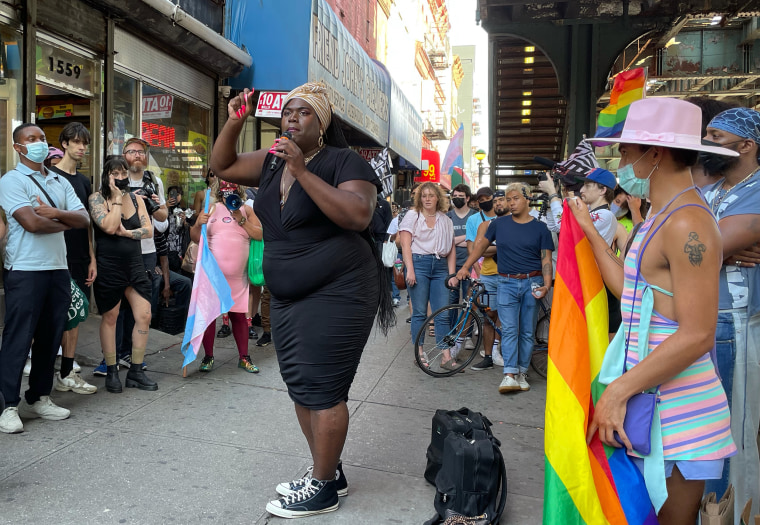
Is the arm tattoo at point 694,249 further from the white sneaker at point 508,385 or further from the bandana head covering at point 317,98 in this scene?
the white sneaker at point 508,385

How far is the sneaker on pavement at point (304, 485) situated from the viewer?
11.1 ft

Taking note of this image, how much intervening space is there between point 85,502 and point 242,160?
1.90m

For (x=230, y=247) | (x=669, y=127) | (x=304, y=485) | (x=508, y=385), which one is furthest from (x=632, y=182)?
(x=230, y=247)

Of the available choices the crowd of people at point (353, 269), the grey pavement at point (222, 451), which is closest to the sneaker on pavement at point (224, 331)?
the crowd of people at point (353, 269)

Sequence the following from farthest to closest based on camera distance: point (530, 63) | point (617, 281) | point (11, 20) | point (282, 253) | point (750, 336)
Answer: point (530, 63), point (11, 20), point (282, 253), point (750, 336), point (617, 281)

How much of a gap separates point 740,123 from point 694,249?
1249 mm

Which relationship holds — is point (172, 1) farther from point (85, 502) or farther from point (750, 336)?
point (750, 336)

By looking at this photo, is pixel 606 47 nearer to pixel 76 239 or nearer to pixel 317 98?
pixel 317 98

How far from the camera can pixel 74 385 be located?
17.2 ft


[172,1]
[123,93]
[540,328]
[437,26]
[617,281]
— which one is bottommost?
→ [540,328]

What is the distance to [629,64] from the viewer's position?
30.8ft

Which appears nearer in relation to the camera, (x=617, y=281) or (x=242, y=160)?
(x=617, y=281)

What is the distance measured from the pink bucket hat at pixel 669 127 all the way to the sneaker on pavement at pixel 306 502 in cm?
220

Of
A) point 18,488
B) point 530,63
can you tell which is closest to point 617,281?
point 18,488
